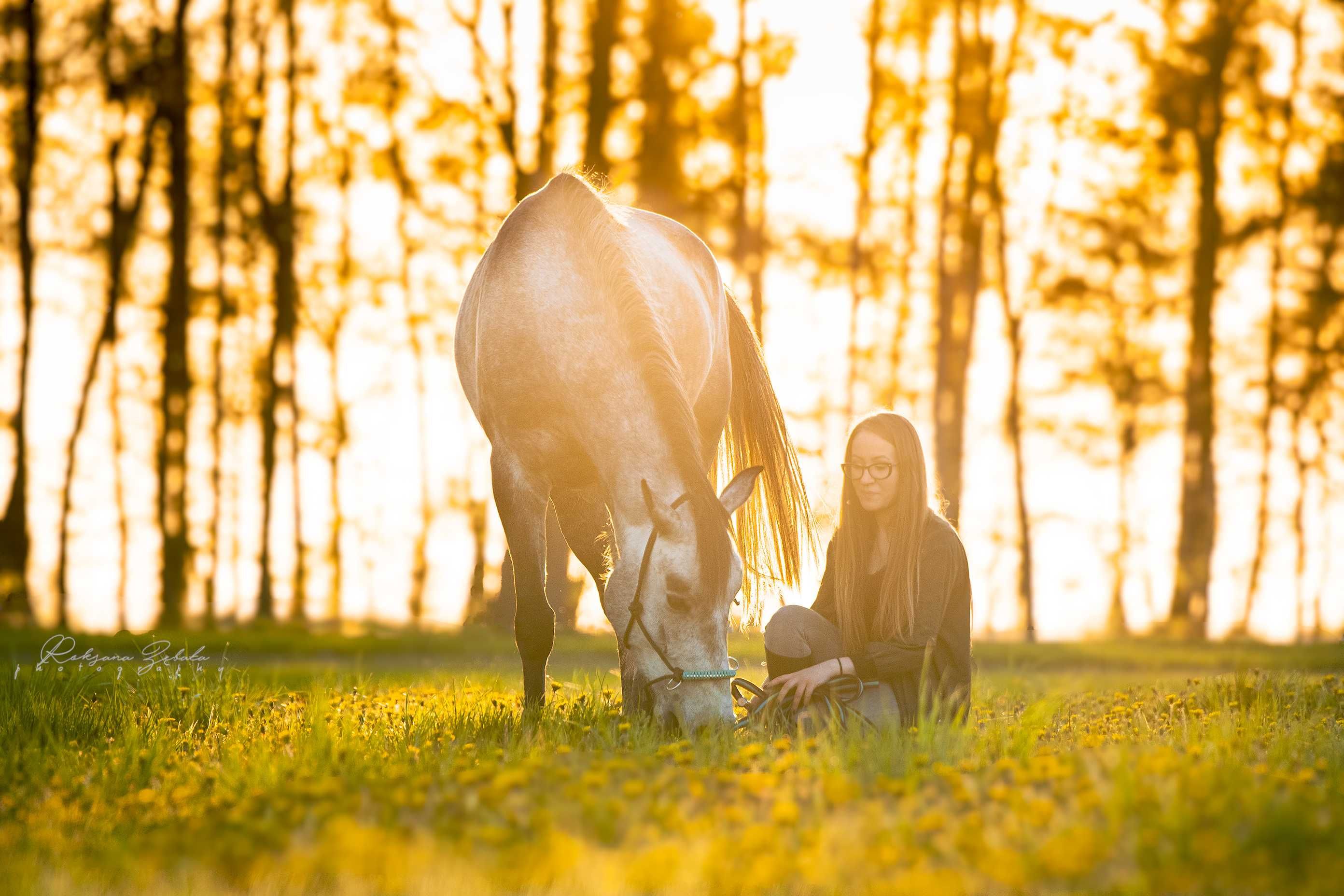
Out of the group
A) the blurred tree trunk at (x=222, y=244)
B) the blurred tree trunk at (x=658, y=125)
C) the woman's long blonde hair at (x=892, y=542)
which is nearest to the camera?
the woman's long blonde hair at (x=892, y=542)

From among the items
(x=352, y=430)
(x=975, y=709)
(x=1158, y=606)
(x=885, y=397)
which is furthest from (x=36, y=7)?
(x=1158, y=606)

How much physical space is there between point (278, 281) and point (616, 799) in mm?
16025

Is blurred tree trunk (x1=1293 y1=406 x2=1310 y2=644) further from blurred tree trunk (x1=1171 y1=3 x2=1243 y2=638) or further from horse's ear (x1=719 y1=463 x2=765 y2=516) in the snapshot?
horse's ear (x1=719 y1=463 x2=765 y2=516)

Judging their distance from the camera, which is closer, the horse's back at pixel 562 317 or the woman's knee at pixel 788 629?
the woman's knee at pixel 788 629

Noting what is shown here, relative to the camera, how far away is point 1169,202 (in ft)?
61.7

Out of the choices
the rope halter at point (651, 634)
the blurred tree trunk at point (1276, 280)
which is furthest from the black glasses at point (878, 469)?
the blurred tree trunk at point (1276, 280)

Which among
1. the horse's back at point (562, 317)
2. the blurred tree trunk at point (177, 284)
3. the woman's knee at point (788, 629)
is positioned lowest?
the woman's knee at point (788, 629)

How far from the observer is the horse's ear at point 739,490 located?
207 inches

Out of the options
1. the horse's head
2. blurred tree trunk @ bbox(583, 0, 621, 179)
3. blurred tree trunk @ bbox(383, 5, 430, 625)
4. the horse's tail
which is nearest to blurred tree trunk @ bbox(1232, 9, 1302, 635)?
blurred tree trunk @ bbox(583, 0, 621, 179)

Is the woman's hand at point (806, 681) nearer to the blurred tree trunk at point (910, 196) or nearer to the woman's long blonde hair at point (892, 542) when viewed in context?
the woman's long blonde hair at point (892, 542)

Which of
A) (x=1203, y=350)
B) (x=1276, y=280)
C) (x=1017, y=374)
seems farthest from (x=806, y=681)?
(x=1276, y=280)

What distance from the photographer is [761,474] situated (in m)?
6.32

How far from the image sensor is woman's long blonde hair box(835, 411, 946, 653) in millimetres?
5379

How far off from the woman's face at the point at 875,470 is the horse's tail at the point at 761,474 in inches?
47.5
